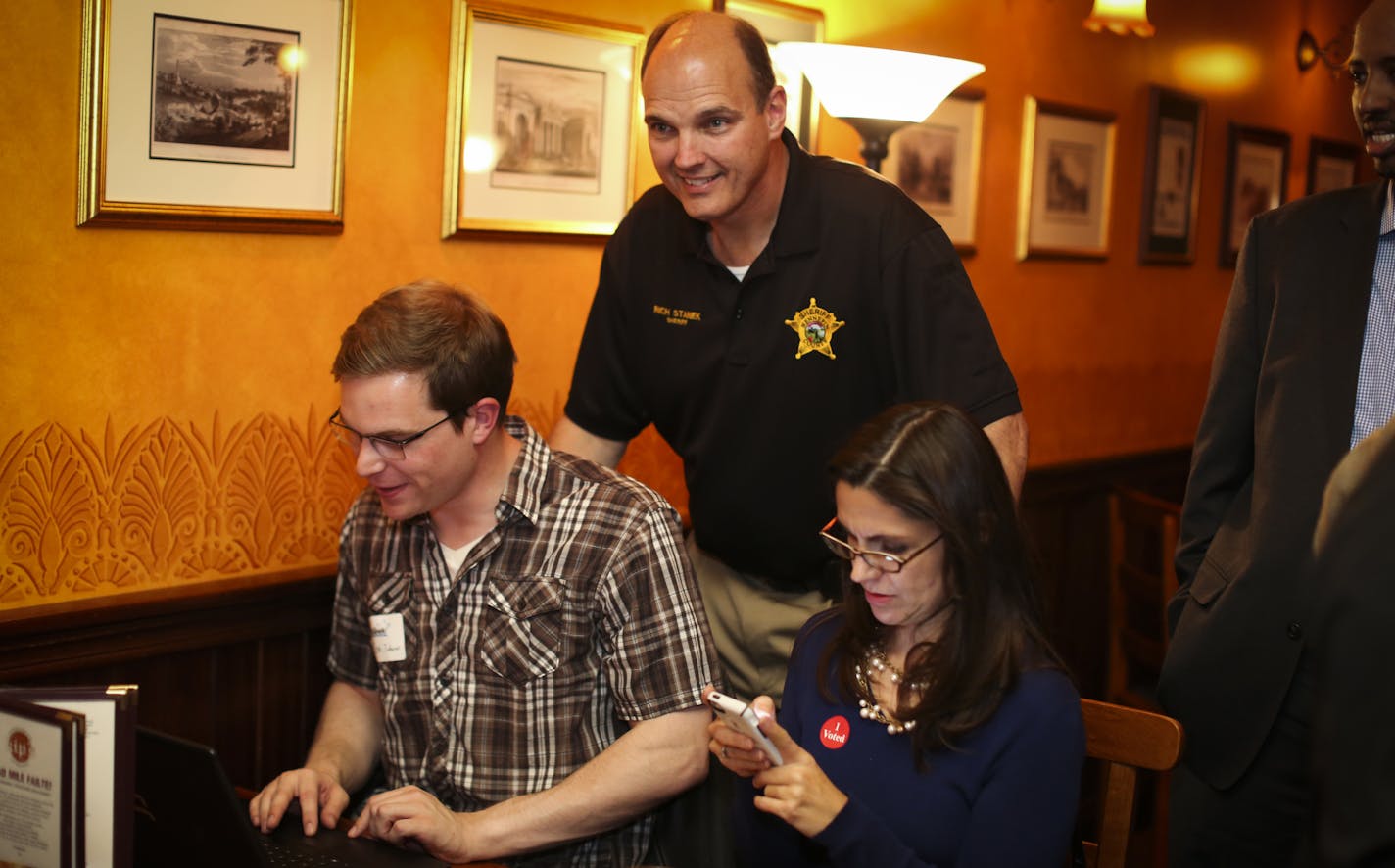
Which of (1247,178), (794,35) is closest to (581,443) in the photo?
(794,35)

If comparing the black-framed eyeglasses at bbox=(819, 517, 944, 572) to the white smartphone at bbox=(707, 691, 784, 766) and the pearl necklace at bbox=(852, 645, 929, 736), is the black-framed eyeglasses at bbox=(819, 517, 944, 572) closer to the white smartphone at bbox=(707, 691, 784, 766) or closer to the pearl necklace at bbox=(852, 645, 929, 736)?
the pearl necklace at bbox=(852, 645, 929, 736)

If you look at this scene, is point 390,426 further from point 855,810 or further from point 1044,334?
point 1044,334

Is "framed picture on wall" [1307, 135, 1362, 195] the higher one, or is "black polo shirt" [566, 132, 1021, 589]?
"framed picture on wall" [1307, 135, 1362, 195]

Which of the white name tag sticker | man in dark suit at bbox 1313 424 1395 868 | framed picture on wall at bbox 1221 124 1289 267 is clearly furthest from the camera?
Result: framed picture on wall at bbox 1221 124 1289 267

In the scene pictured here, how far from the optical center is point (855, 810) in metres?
1.71

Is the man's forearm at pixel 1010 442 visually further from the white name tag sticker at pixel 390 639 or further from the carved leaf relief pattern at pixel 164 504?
the carved leaf relief pattern at pixel 164 504

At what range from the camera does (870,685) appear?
6.35 feet

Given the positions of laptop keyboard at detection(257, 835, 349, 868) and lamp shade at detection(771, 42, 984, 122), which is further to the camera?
lamp shade at detection(771, 42, 984, 122)

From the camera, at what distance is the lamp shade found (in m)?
3.05

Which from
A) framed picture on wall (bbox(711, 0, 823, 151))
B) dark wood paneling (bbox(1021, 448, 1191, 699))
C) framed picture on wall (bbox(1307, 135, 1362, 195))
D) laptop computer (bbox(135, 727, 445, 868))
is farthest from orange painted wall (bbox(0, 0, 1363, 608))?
framed picture on wall (bbox(1307, 135, 1362, 195))

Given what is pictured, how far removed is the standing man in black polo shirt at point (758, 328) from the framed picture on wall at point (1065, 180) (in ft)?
7.15

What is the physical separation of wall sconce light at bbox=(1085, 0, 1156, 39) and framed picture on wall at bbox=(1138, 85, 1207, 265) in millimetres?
938

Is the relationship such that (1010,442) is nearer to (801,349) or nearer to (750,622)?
(801,349)

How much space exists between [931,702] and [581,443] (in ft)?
3.26
